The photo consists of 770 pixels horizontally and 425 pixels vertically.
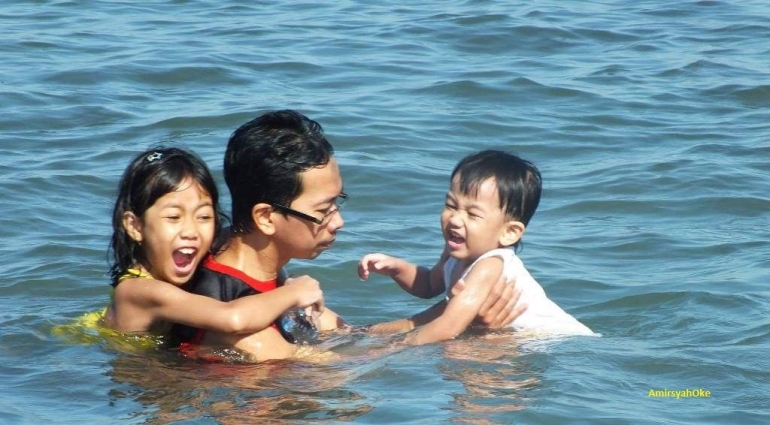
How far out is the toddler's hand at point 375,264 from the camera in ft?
21.3

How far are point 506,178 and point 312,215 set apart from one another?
38.3 inches

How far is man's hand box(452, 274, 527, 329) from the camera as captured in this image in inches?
246

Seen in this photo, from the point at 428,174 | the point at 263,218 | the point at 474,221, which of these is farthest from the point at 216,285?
the point at 428,174

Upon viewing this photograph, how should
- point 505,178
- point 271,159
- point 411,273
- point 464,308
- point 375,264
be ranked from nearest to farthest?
point 271,159 < point 464,308 < point 505,178 < point 375,264 < point 411,273

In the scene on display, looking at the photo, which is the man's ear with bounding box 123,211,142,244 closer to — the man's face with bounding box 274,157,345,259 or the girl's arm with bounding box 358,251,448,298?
the man's face with bounding box 274,157,345,259

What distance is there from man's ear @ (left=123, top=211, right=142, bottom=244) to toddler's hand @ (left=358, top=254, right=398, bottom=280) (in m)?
1.18

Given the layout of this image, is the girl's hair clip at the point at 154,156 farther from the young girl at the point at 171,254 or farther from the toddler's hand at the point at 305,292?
the toddler's hand at the point at 305,292

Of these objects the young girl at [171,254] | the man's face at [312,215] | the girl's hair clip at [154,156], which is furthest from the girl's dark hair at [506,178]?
the girl's hair clip at [154,156]

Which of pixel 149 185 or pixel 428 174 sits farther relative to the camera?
pixel 428 174

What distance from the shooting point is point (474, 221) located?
6.23m

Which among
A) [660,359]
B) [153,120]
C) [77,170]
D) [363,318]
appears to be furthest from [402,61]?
[660,359]

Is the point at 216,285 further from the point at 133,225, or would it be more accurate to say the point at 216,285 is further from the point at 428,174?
the point at 428,174

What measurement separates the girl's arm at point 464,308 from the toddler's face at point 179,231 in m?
1.07

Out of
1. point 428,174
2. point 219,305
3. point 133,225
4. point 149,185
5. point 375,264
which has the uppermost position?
point 149,185
